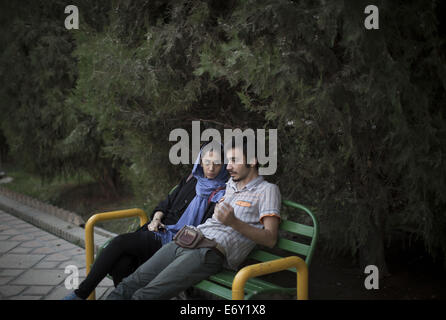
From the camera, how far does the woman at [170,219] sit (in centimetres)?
310

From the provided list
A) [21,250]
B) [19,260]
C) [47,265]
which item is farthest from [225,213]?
[21,250]

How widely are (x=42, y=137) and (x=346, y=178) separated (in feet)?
18.6

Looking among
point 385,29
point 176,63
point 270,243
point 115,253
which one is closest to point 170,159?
point 176,63

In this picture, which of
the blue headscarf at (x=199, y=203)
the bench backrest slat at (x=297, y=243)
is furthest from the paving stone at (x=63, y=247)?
the bench backrest slat at (x=297, y=243)

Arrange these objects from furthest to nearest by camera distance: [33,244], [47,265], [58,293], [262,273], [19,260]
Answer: [33,244] → [19,260] → [47,265] → [58,293] → [262,273]

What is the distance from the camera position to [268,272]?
230 cm

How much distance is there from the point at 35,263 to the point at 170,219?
1.95 metres

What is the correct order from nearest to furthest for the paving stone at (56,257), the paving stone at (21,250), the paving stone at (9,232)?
the paving stone at (56,257)
the paving stone at (21,250)
the paving stone at (9,232)

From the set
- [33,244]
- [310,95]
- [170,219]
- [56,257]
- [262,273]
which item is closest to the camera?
[262,273]

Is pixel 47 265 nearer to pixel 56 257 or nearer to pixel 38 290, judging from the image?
pixel 56 257

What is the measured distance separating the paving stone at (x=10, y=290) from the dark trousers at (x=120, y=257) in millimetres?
1223

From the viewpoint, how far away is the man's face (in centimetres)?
306

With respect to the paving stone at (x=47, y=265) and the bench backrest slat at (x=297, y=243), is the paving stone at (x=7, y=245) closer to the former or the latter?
the paving stone at (x=47, y=265)
